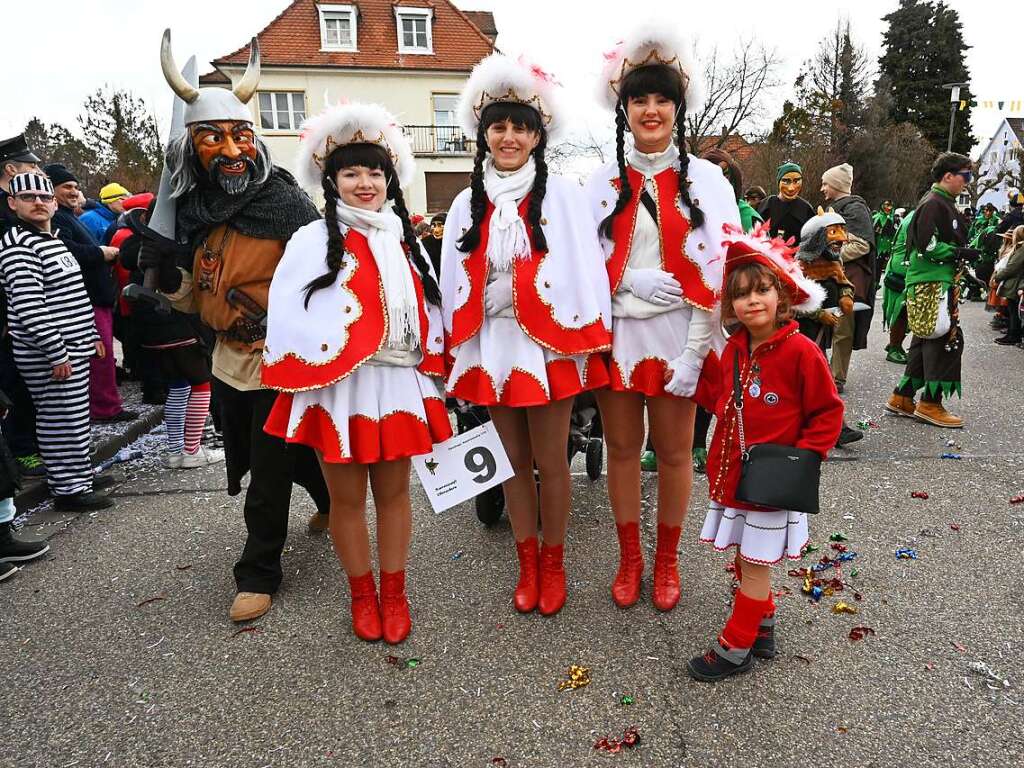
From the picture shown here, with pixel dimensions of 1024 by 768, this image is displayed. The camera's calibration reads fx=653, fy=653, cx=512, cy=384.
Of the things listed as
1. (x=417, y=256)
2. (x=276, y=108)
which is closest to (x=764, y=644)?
(x=417, y=256)

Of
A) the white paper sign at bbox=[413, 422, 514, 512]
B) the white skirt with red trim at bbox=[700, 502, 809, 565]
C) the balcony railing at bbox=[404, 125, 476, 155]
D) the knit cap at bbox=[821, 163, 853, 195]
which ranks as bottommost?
the white skirt with red trim at bbox=[700, 502, 809, 565]

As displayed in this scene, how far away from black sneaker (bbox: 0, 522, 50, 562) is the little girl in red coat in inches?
130

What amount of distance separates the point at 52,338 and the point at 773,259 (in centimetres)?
383

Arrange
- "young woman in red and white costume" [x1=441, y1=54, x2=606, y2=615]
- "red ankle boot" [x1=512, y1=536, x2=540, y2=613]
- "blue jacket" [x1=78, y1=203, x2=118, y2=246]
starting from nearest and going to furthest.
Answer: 1. "young woman in red and white costume" [x1=441, y1=54, x2=606, y2=615]
2. "red ankle boot" [x1=512, y1=536, x2=540, y2=613]
3. "blue jacket" [x1=78, y1=203, x2=118, y2=246]

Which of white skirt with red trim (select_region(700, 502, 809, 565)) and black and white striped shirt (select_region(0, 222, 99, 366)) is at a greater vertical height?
black and white striped shirt (select_region(0, 222, 99, 366))

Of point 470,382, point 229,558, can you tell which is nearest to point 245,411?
point 229,558

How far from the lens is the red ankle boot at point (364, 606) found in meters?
2.64

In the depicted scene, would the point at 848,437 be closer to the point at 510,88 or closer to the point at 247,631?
the point at 510,88

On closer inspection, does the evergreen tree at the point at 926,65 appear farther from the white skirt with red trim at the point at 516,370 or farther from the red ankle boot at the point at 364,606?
the red ankle boot at the point at 364,606

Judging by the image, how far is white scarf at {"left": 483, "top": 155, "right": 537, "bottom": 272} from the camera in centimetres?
245

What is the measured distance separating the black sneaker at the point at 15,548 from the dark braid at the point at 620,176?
329cm

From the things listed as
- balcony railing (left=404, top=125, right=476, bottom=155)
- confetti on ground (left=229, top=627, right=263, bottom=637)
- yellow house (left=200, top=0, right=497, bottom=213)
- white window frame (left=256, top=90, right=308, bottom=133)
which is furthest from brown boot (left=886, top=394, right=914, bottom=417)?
white window frame (left=256, top=90, right=308, bottom=133)

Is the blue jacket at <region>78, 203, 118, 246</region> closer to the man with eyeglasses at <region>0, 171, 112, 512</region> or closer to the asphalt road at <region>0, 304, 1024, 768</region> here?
the man with eyeglasses at <region>0, 171, 112, 512</region>

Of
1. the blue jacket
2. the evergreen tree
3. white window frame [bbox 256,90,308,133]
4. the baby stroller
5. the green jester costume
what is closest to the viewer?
the baby stroller
